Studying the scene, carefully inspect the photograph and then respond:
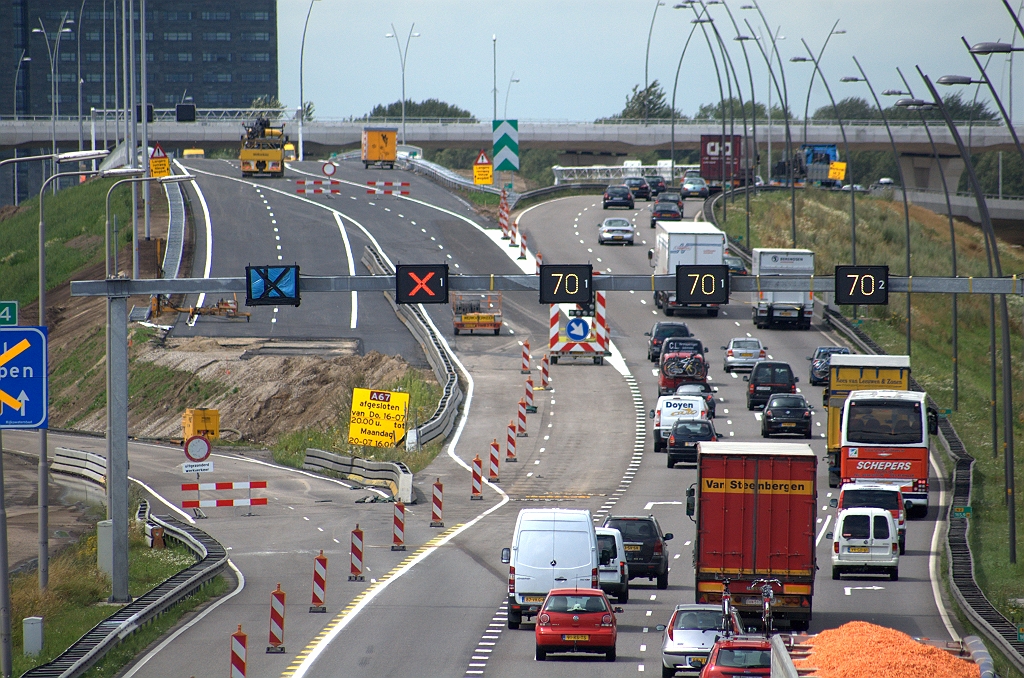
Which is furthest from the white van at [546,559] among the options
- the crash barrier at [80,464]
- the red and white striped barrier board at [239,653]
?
the crash barrier at [80,464]

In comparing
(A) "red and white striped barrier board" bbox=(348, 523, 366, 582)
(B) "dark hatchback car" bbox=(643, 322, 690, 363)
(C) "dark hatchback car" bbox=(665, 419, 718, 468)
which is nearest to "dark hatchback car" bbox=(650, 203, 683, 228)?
(B) "dark hatchback car" bbox=(643, 322, 690, 363)

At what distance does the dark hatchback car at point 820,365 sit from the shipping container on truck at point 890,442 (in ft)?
56.4

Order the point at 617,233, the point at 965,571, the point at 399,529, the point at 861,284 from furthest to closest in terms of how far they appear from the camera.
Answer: the point at 617,233 → the point at 399,529 → the point at 965,571 → the point at 861,284

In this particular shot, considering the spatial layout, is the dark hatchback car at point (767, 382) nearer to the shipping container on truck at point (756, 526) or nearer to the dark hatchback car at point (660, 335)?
the dark hatchback car at point (660, 335)

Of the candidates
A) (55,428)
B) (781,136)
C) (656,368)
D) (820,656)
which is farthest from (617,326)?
(781,136)

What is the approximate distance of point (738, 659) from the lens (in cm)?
1784

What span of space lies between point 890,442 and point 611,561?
529 inches

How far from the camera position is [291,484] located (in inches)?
1688

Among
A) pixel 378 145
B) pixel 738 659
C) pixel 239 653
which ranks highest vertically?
pixel 378 145

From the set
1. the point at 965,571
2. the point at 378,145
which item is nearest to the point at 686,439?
the point at 965,571

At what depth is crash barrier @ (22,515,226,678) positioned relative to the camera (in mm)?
20469

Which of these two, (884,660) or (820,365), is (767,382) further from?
(884,660)

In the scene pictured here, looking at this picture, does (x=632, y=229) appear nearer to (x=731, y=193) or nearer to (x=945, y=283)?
(x=731, y=193)

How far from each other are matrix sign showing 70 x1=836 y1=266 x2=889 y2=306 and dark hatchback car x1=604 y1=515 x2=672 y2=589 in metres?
6.16
